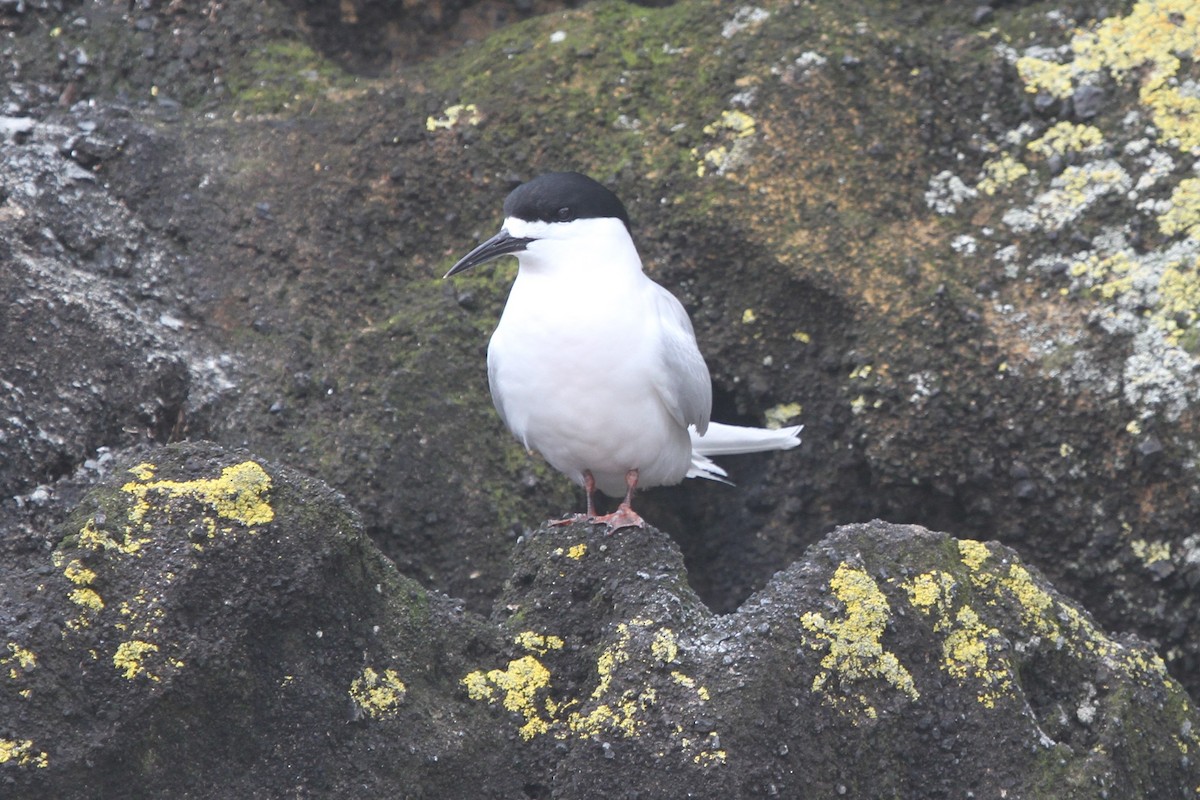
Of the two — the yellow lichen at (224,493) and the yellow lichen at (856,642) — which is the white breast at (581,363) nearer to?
the yellow lichen at (856,642)

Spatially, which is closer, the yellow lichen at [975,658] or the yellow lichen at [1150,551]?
the yellow lichen at [975,658]

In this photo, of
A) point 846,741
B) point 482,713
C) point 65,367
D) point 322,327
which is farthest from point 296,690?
point 322,327

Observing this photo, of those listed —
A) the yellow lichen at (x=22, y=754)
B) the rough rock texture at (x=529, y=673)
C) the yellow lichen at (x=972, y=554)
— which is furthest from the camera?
Result: the yellow lichen at (x=972, y=554)

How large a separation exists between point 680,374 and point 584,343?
0.30 metres

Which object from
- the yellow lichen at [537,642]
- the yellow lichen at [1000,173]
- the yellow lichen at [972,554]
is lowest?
the yellow lichen at [1000,173]

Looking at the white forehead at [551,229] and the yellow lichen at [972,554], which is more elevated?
the white forehead at [551,229]

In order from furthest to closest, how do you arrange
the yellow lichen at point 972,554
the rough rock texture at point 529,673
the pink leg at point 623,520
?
the pink leg at point 623,520, the yellow lichen at point 972,554, the rough rock texture at point 529,673

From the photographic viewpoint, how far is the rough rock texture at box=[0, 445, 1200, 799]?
2945mm

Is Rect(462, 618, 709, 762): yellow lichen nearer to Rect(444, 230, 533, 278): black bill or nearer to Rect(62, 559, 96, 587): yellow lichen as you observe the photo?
Rect(62, 559, 96, 587): yellow lichen

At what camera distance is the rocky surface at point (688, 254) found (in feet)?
14.1

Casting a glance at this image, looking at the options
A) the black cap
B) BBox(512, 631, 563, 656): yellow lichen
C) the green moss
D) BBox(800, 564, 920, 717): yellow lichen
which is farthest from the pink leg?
the green moss

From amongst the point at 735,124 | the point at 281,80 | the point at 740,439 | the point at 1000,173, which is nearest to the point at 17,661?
the point at 740,439

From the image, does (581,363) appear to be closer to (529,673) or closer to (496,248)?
(496,248)

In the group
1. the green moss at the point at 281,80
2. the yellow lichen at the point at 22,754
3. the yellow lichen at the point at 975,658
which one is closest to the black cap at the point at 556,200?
the green moss at the point at 281,80
